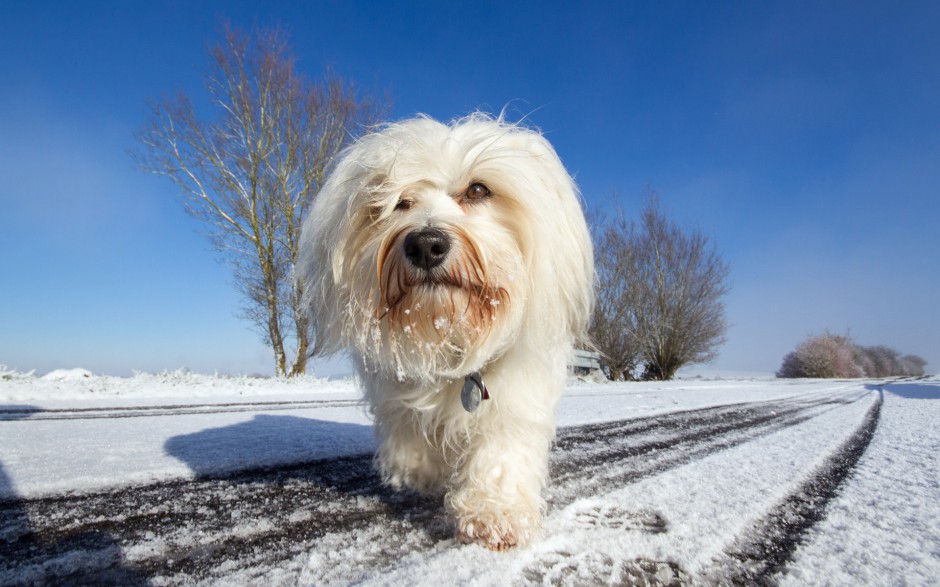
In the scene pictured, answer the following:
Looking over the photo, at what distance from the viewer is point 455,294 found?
171 cm

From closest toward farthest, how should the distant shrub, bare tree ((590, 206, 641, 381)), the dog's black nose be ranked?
1. the dog's black nose
2. bare tree ((590, 206, 641, 381))
3. the distant shrub

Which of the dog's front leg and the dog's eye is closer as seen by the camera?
the dog's front leg

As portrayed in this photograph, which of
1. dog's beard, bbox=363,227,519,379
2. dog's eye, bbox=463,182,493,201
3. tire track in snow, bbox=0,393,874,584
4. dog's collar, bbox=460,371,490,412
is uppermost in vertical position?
dog's eye, bbox=463,182,493,201

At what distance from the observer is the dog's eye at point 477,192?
193cm

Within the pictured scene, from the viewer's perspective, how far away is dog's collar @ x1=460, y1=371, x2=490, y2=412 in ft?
5.60

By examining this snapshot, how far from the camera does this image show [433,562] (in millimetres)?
1203

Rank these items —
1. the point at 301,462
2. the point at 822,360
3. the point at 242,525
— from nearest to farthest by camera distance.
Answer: the point at 242,525
the point at 301,462
the point at 822,360

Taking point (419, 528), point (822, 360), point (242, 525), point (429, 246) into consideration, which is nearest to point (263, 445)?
point (242, 525)

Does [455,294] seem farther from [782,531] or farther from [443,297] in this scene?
[782,531]

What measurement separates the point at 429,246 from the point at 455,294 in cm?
21

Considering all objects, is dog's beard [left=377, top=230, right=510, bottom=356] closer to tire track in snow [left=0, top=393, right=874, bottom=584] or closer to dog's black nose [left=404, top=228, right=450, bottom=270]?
dog's black nose [left=404, top=228, right=450, bottom=270]

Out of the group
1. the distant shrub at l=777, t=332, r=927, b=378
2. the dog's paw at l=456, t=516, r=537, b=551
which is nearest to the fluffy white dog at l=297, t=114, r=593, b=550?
the dog's paw at l=456, t=516, r=537, b=551

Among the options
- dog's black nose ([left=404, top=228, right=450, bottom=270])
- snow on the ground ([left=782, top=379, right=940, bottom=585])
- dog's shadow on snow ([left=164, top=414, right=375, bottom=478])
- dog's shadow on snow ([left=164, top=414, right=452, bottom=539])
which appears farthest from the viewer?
dog's shadow on snow ([left=164, top=414, right=375, bottom=478])

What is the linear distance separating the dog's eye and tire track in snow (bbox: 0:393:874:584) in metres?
1.26
